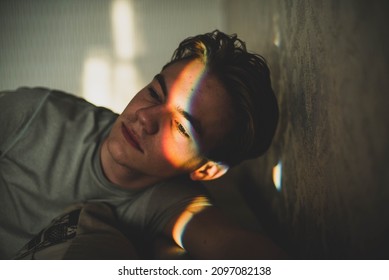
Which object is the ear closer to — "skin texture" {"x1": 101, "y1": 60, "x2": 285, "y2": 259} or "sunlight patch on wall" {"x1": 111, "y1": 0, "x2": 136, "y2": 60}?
"skin texture" {"x1": 101, "y1": 60, "x2": 285, "y2": 259}

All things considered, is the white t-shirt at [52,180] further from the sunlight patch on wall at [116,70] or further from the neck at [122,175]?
the sunlight patch on wall at [116,70]

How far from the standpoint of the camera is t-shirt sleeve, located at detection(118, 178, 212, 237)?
30.4 inches

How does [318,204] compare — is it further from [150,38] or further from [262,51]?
[150,38]

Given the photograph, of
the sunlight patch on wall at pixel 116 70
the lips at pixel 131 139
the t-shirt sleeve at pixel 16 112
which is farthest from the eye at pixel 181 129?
the sunlight patch on wall at pixel 116 70

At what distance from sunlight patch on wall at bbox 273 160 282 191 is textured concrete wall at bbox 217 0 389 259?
0.02 metres

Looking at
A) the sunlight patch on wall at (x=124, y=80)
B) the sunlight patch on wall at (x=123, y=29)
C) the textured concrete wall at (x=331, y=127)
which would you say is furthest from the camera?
the sunlight patch on wall at (x=124, y=80)

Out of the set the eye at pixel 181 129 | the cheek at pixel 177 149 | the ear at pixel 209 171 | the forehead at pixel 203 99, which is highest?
the forehead at pixel 203 99

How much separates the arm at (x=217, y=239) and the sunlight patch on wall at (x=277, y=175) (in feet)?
0.71

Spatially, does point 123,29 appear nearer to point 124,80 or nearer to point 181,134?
point 124,80

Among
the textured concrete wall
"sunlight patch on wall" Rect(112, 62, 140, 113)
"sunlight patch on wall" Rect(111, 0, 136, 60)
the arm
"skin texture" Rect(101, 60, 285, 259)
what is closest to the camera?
the textured concrete wall

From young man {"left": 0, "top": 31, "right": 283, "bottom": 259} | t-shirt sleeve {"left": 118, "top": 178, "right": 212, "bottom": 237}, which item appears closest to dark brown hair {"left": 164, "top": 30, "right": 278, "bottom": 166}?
young man {"left": 0, "top": 31, "right": 283, "bottom": 259}

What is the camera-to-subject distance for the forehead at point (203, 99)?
27.5 inches

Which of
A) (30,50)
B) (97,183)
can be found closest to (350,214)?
(97,183)

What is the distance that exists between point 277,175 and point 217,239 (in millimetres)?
315
